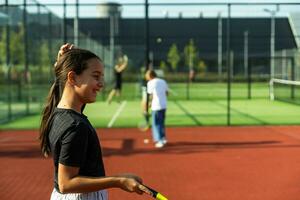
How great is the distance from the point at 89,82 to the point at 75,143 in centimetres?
31

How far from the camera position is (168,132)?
1423cm

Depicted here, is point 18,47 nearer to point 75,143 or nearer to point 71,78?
point 71,78

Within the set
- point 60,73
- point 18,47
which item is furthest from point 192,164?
point 18,47

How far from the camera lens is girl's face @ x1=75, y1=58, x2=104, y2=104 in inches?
101

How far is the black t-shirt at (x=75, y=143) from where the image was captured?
244 centimetres

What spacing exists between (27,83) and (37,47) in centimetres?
171

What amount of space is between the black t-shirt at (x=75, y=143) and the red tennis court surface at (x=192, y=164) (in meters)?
4.32

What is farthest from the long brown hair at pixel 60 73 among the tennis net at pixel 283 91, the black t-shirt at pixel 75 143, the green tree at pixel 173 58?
the green tree at pixel 173 58

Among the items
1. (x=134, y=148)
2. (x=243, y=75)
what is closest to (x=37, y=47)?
(x=134, y=148)

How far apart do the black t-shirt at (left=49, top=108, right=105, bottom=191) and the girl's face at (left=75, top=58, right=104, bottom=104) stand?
9cm

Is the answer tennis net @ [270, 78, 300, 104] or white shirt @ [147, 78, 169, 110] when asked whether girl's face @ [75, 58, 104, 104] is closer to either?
white shirt @ [147, 78, 169, 110]

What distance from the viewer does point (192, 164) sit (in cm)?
930

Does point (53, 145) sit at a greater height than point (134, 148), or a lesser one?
greater

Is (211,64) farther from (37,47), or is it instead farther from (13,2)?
(13,2)
